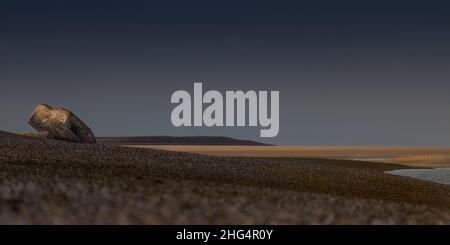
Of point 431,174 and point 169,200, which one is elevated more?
point 169,200

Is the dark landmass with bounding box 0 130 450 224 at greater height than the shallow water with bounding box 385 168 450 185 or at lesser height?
greater

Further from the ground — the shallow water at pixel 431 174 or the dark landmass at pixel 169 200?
the dark landmass at pixel 169 200

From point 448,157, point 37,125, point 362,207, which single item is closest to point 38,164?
point 362,207

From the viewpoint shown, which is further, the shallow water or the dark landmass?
the shallow water

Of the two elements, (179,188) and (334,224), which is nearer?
(334,224)

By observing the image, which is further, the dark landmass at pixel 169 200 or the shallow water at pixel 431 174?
the shallow water at pixel 431 174

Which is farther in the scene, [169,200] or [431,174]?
[431,174]
